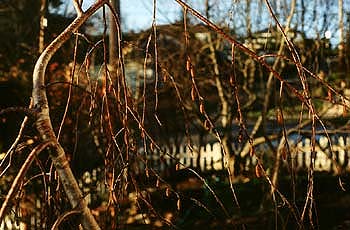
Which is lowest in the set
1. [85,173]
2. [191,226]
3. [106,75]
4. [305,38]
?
[191,226]

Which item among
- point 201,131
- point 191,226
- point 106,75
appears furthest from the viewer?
point 201,131

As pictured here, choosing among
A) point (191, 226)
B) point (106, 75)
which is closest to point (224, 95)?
point (191, 226)

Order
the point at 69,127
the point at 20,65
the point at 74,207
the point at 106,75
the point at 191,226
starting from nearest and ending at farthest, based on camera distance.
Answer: the point at 74,207, the point at 106,75, the point at 69,127, the point at 191,226, the point at 20,65

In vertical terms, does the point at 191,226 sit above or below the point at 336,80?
below

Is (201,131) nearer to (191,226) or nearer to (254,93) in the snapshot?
(254,93)

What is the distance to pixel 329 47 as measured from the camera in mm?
7641

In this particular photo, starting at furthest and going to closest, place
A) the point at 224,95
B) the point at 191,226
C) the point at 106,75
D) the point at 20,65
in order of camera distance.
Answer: the point at 224,95
the point at 20,65
the point at 191,226
the point at 106,75

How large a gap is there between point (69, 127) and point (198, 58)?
8.59ft

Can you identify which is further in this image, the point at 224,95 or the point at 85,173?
the point at 224,95

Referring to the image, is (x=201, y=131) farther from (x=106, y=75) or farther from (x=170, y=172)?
(x=106, y=75)

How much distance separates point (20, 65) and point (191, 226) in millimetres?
3142

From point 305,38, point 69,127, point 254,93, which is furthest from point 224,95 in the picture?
point 69,127

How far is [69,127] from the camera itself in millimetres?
5992

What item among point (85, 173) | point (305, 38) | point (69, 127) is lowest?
point (85, 173)
